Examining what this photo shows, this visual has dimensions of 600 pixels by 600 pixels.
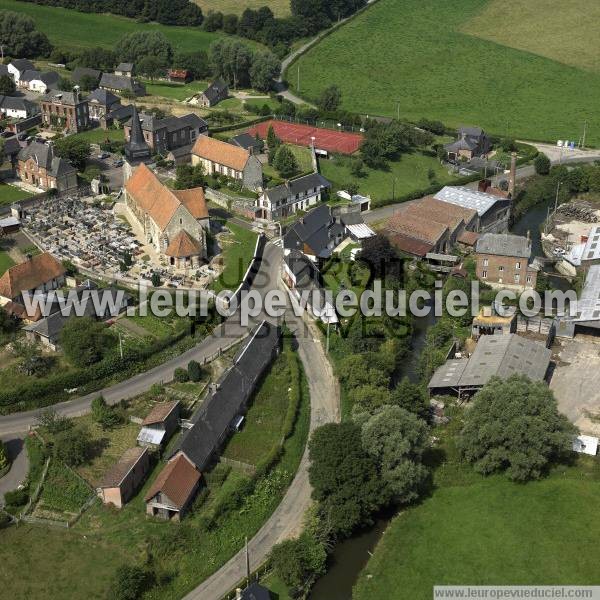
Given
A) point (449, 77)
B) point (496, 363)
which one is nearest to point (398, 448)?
point (496, 363)

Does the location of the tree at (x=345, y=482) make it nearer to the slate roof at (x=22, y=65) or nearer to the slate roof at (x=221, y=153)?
the slate roof at (x=221, y=153)

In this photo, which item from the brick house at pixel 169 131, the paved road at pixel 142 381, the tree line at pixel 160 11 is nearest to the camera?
the paved road at pixel 142 381

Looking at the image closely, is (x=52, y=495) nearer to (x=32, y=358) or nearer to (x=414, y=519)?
(x=32, y=358)

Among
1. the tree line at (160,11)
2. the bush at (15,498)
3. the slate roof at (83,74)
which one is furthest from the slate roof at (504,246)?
the tree line at (160,11)

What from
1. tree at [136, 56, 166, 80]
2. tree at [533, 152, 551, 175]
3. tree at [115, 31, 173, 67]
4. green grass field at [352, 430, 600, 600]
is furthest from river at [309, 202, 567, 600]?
tree at [115, 31, 173, 67]

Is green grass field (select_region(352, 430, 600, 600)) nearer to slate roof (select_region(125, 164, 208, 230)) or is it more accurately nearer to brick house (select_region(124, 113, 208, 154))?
slate roof (select_region(125, 164, 208, 230))
